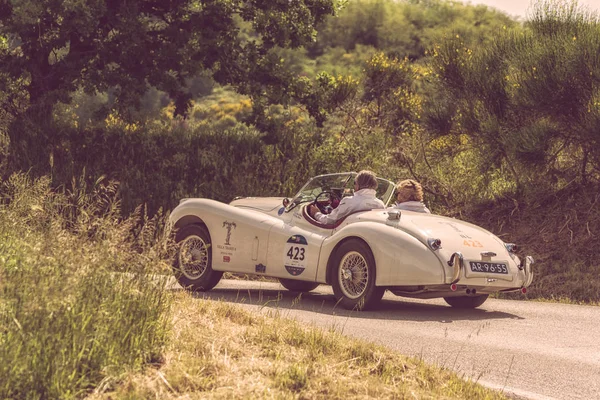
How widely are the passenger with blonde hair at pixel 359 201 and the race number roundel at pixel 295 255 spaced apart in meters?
0.36

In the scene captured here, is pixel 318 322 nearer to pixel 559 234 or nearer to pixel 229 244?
pixel 229 244

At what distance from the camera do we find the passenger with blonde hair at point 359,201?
37.0 ft

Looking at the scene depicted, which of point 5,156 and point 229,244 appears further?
point 5,156

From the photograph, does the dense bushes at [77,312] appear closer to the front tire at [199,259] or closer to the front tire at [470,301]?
the front tire at [199,259]

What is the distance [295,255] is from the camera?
11391 millimetres

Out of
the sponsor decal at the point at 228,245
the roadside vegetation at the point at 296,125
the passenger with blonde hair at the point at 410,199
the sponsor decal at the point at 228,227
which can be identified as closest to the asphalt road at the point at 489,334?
the sponsor decal at the point at 228,245

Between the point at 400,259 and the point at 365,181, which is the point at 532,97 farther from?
the point at 400,259

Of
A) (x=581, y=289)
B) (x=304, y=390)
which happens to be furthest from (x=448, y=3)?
(x=304, y=390)

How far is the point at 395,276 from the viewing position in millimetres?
10180

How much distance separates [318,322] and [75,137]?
1384 cm

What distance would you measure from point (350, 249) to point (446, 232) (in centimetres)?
111

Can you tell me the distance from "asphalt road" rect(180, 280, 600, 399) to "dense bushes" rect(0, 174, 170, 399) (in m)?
2.29

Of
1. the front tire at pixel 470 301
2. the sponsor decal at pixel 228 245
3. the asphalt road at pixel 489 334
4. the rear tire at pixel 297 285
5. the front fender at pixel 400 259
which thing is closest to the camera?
the asphalt road at pixel 489 334

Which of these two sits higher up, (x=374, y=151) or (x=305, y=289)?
(x=374, y=151)
